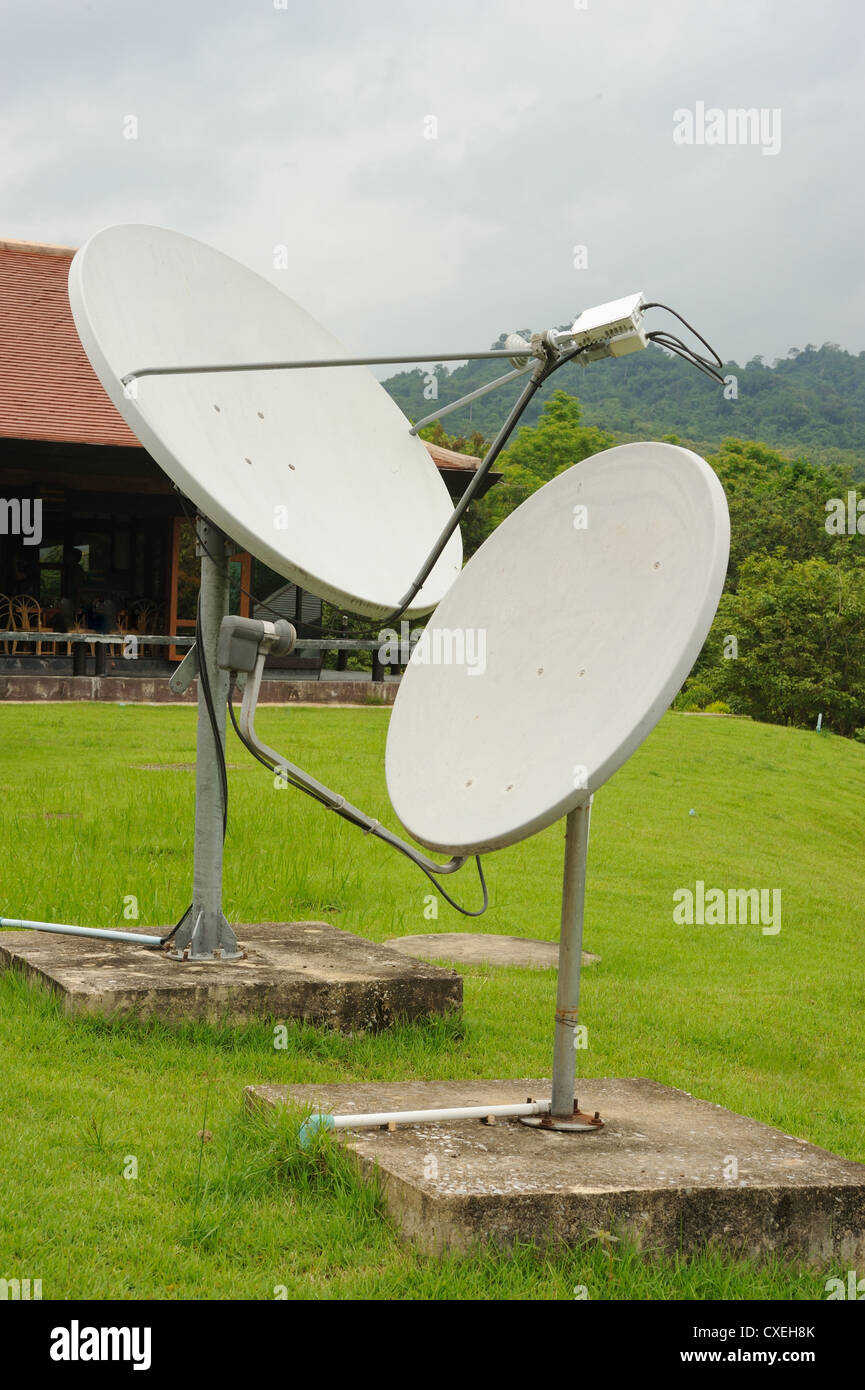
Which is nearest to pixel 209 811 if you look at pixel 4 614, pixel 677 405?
pixel 4 614

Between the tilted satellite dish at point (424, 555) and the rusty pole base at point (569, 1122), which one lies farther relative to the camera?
the rusty pole base at point (569, 1122)

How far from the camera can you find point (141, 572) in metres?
20.1

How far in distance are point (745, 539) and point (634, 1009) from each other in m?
30.2

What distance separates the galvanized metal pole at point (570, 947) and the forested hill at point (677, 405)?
6533cm

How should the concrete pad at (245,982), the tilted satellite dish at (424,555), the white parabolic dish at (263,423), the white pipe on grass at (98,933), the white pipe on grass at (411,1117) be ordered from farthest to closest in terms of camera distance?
the white pipe on grass at (98,933) < the concrete pad at (245,982) < the white parabolic dish at (263,423) < the white pipe on grass at (411,1117) < the tilted satellite dish at (424,555)

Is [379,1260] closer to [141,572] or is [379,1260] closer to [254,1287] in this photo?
[254,1287]

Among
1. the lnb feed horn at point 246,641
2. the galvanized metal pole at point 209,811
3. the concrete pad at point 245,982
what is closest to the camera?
the lnb feed horn at point 246,641

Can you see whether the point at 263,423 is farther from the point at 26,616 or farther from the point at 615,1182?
the point at 26,616

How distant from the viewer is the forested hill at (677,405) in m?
78.2

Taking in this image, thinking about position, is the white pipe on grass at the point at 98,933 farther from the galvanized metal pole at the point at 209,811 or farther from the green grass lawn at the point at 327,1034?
the green grass lawn at the point at 327,1034

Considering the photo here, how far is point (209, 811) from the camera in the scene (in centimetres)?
514

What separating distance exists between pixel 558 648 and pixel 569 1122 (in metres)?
1.27

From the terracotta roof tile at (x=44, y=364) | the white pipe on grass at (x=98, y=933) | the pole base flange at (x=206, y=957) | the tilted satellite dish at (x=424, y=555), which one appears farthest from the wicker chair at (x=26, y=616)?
the pole base flange at (x=206, y=957)
